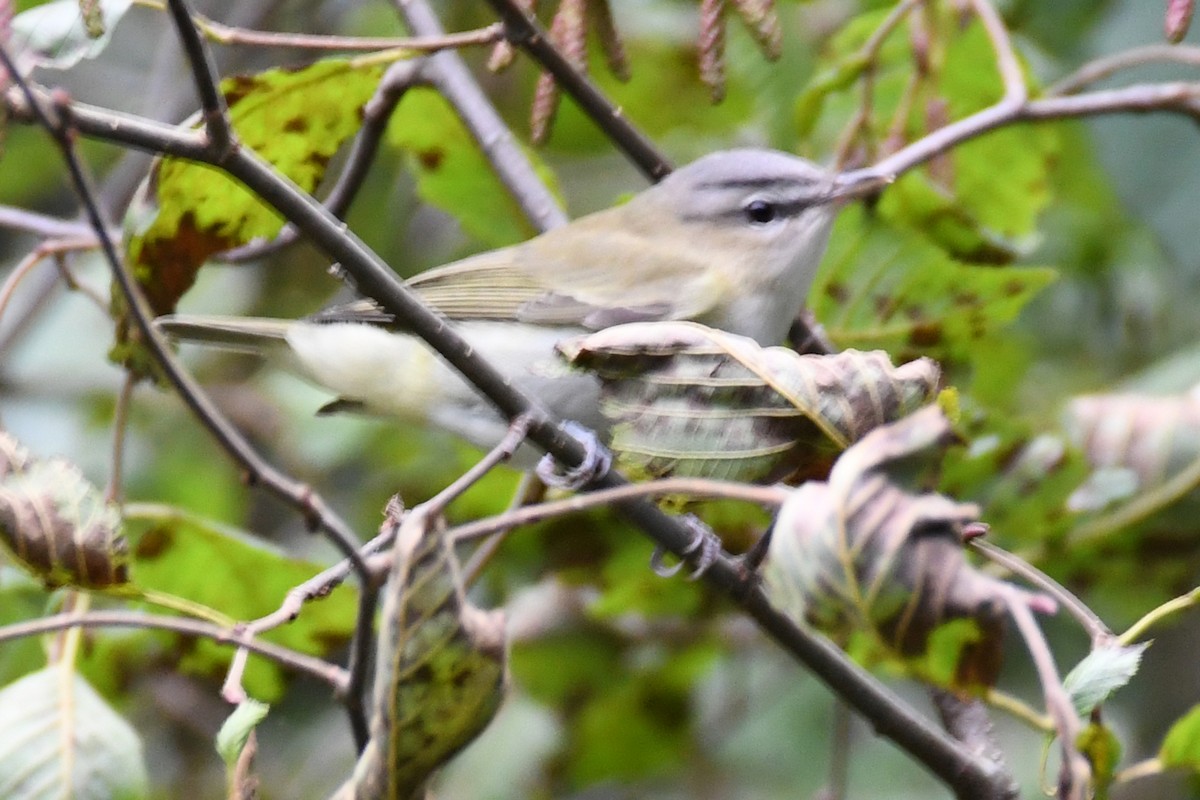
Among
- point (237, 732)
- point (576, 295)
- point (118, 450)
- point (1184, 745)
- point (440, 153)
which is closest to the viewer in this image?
point (237, 732)

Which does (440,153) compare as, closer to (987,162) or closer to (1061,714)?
(987,162)

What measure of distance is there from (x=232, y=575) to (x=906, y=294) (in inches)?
54.3

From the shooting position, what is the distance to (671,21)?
4.07m

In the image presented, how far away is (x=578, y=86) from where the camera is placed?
7.25ft

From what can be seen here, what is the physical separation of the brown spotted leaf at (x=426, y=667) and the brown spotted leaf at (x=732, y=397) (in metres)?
0.30

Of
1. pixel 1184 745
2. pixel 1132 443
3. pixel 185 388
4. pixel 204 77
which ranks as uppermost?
pixel 204 77

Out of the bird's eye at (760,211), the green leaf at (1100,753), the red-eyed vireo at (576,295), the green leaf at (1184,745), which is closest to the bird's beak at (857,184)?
the red-eyed vireo at (576,295)

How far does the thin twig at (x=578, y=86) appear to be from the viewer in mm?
1959

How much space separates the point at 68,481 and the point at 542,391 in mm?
1041

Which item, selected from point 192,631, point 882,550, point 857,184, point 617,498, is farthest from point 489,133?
point 882,550

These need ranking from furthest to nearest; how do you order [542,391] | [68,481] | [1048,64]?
[1048,64] → [542,391] → [68,481]

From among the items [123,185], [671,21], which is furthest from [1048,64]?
[123,185]

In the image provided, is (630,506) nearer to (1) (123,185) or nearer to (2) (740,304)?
(2) (740,304)

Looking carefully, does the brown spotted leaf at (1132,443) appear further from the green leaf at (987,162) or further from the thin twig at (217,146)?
the thin twig at (217,146)
